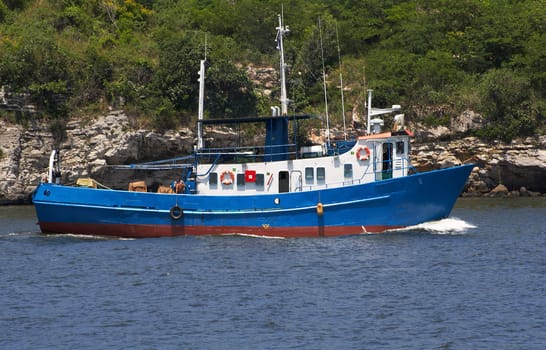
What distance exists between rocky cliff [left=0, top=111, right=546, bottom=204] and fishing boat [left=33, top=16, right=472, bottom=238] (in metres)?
14.3

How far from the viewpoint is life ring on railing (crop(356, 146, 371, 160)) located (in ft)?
113

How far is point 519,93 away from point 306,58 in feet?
46.5

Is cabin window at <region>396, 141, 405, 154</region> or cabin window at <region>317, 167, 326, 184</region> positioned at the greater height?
cabin window at <region>396, 141, 405, 154</region>

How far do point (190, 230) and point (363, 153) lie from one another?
6.93m

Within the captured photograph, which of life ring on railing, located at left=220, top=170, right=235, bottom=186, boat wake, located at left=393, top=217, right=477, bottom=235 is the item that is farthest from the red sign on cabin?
boat wake, located at left=393, top=217, right=477, bottom=235

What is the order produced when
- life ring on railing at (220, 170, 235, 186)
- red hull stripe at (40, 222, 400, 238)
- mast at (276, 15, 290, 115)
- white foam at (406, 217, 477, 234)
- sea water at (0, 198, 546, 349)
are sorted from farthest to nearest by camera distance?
1. life ring on railing at (220, 170, 235, 186)
2. mast at (276, 15, 290, 115)
3. white foam at (406, 217, 477, 234)
4. red hull stripe at (40, 222, 400, 238)
5. sea water at (0, 198, 546, 349)

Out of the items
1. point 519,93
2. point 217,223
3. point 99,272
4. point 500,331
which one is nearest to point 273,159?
point 217,223

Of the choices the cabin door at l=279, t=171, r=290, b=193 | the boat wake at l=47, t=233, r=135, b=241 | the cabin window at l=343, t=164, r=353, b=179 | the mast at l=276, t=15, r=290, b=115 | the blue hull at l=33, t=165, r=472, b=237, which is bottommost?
the boat wake at l=47, t=233, r=135, b=241

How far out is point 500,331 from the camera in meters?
21.2

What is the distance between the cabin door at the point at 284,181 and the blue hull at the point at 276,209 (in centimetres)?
95

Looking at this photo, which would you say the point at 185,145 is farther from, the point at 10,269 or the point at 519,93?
the point at 10,269

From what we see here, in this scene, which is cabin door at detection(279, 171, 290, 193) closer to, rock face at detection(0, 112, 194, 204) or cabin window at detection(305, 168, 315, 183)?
cabin window at detection(305, 168, 315, 183)

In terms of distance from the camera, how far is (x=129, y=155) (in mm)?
50594

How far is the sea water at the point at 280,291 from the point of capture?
69.6 feet
